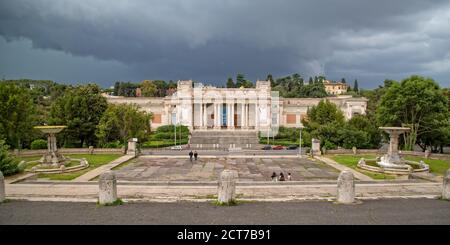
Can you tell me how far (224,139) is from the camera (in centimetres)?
6297

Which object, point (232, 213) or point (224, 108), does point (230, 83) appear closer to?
point (224, 108)

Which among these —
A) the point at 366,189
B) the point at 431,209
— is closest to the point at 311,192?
the point at 366,189

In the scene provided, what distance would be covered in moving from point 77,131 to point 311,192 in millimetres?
36576

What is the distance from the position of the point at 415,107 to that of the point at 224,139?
34218 millimetres

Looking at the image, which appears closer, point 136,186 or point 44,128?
point 136,186

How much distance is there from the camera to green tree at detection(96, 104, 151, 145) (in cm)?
4166

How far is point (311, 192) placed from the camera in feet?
47.1

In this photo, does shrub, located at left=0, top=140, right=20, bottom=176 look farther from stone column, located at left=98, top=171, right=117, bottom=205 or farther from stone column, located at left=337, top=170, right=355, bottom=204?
stone column, located at left=337, top=170, right=355, bottom=204

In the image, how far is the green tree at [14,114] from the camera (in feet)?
113

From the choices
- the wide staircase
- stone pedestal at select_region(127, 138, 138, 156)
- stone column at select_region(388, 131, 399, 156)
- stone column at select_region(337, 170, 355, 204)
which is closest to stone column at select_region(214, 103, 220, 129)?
the wide staircase

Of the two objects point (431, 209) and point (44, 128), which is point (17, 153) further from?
point (431, 209)

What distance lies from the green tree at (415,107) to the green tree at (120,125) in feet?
100

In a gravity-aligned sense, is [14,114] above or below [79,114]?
below

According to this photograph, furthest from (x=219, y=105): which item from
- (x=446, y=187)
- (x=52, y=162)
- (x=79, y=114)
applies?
(x=446, y=187)
